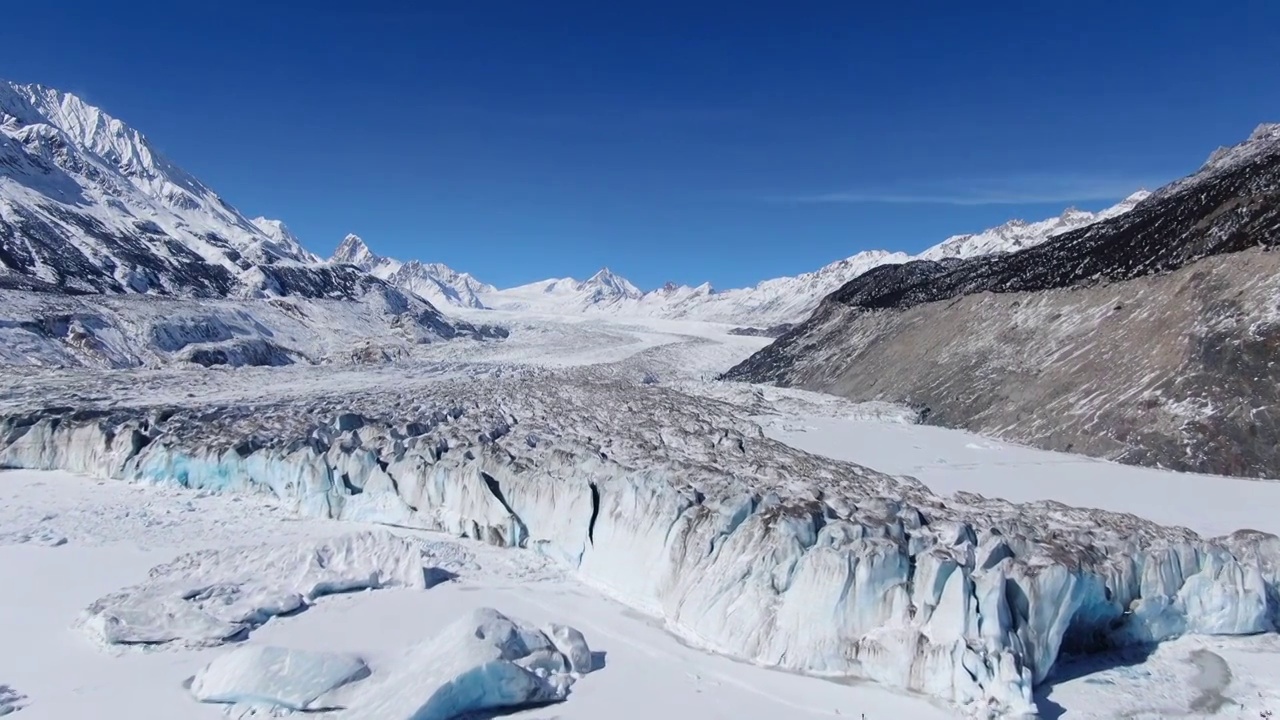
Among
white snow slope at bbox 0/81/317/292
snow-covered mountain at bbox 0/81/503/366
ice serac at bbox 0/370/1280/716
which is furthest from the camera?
white snow slope at bbox 0/81/317/292

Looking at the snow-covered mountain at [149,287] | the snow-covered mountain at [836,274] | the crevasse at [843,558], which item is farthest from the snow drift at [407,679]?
the snow-covered mountain at [836,274]

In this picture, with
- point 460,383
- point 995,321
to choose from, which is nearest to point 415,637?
point 460,383

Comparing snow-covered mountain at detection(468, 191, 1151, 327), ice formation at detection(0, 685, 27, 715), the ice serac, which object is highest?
snow-covered mountain at detection(468, 191, 1151, 327)

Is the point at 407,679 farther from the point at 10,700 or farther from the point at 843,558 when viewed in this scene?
the point at 843,558

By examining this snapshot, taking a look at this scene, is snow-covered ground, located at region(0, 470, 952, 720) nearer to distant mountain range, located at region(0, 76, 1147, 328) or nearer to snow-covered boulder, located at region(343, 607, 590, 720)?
snow-covered boulder, located at region(343, 607, 590, 720)

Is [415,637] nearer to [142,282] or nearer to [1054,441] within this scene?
[1054,441]

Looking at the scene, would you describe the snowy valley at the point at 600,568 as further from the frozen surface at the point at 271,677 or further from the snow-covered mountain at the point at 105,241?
the snow-covered mountain at the point at 105,241

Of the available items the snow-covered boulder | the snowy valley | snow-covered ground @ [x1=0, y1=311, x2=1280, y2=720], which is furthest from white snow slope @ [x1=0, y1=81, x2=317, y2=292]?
the snow-covered boulder
